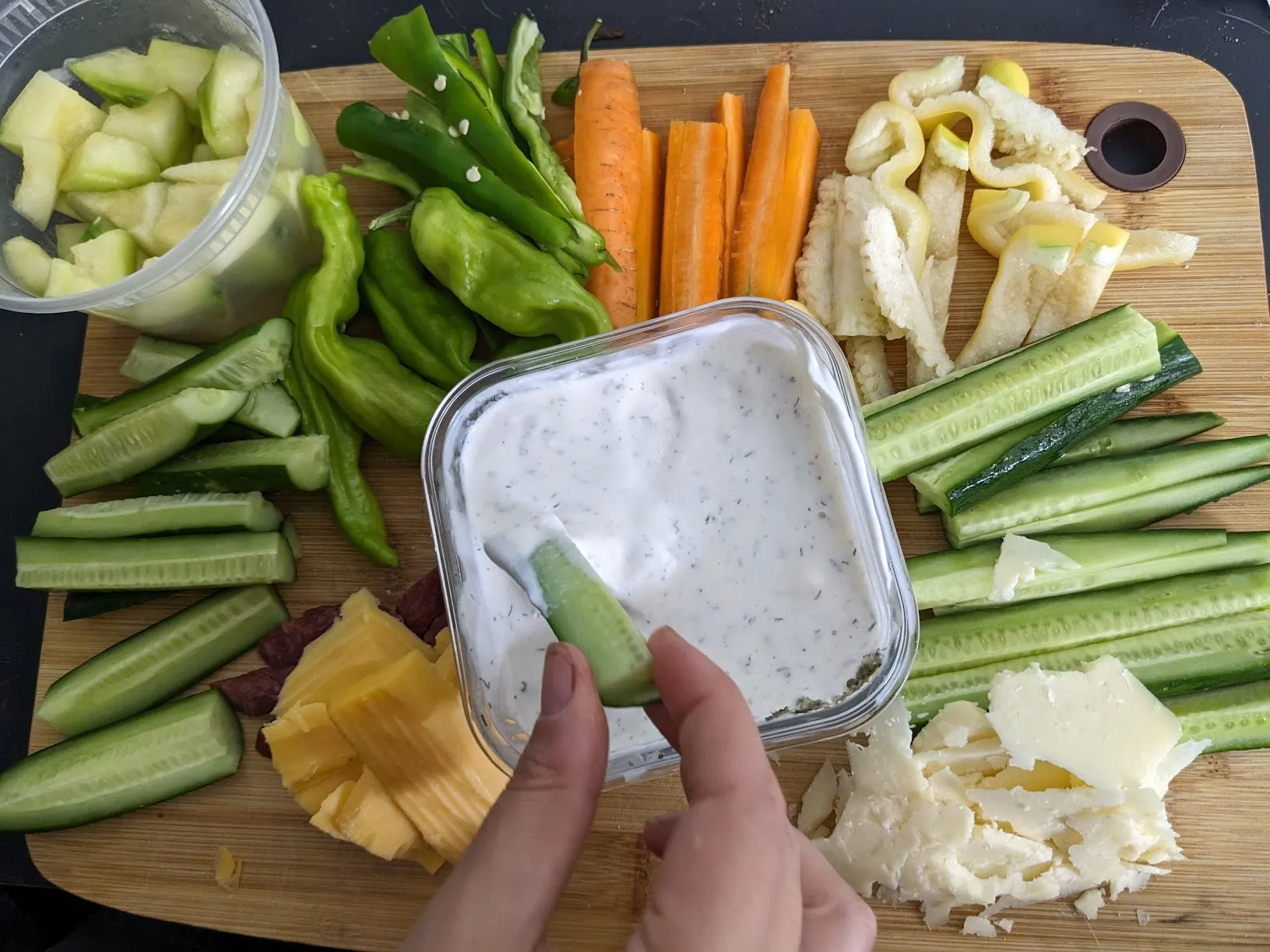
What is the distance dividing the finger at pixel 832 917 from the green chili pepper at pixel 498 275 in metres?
1.23

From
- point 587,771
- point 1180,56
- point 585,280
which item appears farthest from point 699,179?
point 587,771

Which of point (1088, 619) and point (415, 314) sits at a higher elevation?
point (415, 314)

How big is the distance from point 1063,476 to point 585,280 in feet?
4.05

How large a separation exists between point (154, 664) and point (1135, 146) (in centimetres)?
275

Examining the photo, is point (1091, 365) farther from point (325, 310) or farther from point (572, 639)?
point (325, 310)

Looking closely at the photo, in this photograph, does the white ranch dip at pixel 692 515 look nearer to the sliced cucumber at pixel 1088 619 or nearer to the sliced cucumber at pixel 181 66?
the sliced cucumber at pixel 1088 619

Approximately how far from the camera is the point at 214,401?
2045 mm

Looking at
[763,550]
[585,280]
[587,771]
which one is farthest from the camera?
[585,280]

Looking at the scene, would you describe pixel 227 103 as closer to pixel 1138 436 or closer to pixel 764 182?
pixel 764 182

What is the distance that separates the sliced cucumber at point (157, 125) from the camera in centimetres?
206

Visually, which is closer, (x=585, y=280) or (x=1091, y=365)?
(x=1091, y=365)

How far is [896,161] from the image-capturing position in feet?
7.25

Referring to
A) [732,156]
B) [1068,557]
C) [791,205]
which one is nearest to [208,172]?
[732,156]

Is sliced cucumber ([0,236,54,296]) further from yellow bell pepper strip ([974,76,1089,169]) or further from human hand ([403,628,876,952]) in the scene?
yellow bell pepper strip ([974,76,1089,169])
